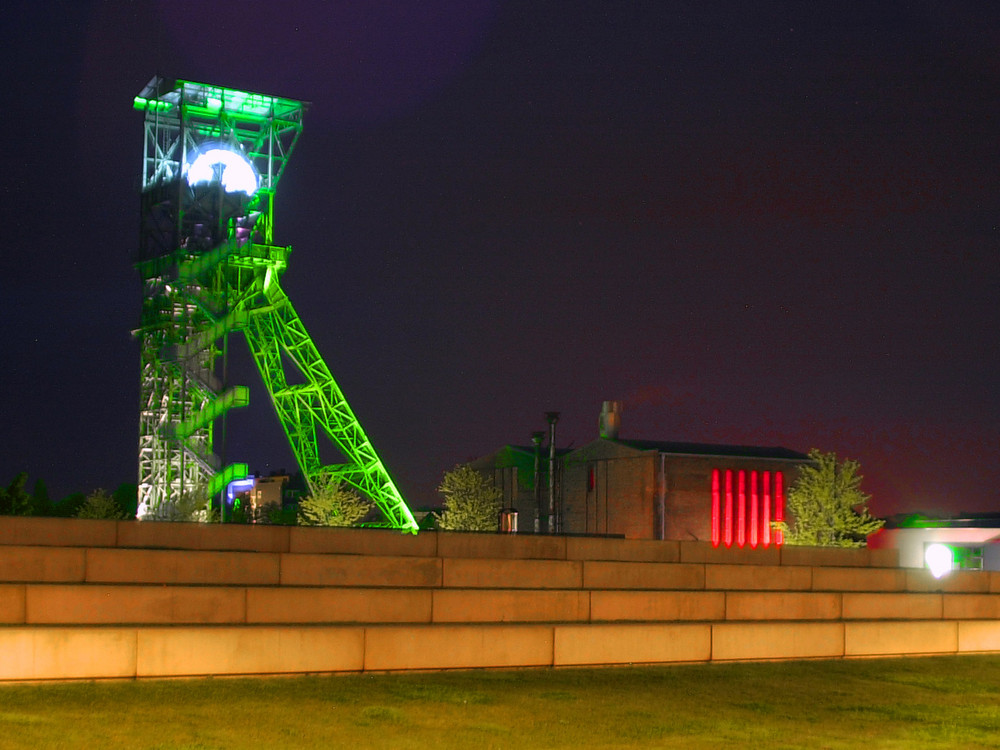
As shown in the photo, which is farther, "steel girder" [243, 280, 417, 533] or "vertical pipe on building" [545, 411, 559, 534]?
"steel girder" [243, 280, 417, 533]

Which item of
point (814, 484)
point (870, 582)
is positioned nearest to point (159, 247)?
point (814, 484)

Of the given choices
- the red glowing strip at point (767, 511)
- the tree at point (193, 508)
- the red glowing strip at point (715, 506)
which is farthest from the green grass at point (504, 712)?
the red glowing strip at point (767, 511)

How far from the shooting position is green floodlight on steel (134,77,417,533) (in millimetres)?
66062

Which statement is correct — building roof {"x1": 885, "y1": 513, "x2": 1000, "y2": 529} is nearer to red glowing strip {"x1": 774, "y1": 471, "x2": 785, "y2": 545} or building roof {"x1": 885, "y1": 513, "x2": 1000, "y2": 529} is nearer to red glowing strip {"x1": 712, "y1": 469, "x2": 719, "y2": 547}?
red glowing strip {"x1": 774, "y1": 471, "x2": 785, "y2": 545}

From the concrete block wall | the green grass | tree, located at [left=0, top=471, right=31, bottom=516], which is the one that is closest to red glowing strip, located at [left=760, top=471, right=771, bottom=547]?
tree, located at [left=0, top=471, right=31, bottom=516]

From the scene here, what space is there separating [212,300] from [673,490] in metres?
31.4

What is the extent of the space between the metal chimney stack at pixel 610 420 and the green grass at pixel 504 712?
7089 cm

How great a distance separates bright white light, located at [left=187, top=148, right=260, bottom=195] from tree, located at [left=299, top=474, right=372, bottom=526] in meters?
16.6

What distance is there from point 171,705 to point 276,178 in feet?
198

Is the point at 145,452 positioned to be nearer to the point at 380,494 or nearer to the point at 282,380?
the point at 282,380

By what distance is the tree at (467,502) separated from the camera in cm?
7544

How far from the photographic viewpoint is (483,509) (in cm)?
7644

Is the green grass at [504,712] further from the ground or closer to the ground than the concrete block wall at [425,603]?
closer to the ground

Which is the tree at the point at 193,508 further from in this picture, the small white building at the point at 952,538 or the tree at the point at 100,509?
the small white building at the point at 952,538
